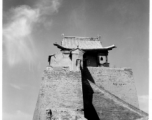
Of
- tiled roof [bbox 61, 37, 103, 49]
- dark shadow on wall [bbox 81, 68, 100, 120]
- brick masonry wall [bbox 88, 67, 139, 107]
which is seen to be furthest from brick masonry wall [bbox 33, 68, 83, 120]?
tiled roof [bbox 61, 37, 103, 49]

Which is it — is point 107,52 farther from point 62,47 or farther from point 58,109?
point 58,109

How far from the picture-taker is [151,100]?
5.32 m

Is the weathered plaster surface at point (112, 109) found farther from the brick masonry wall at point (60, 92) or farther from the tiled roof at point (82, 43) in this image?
the tiled roof at point (82, 43)

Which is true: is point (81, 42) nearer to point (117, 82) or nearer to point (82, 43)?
point (82, 43)

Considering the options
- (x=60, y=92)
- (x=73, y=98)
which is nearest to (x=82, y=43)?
(x=60, y=92)

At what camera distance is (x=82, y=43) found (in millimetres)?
19328

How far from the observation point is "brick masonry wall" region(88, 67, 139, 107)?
14164mm

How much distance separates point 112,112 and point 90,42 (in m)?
10.4

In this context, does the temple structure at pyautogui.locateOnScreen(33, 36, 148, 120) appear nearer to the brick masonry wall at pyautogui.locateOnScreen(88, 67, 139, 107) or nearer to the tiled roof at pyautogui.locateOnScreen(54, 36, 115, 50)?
the brick masonry wall at pyautogui.locateOnScreen(88, 67, 139, 107)

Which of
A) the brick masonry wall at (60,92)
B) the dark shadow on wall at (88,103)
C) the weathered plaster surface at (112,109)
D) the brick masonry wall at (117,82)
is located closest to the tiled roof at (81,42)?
the brick masonry wall at (117,82)

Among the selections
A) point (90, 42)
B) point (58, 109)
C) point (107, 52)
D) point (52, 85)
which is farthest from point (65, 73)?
point (90, 42)

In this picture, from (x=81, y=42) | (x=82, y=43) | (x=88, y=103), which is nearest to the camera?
(x=88, y=103)

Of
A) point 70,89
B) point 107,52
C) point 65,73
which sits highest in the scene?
point 107,52

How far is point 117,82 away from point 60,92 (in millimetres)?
6092
